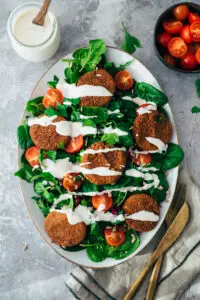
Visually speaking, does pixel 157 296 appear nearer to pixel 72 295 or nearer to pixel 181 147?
pixel 72 295

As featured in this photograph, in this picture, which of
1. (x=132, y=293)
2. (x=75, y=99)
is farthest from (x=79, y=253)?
(x=75, y=99)

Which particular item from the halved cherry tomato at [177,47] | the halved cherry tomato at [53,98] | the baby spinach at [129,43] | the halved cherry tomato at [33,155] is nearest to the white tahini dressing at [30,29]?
the halved cherry tomato at [53,98]

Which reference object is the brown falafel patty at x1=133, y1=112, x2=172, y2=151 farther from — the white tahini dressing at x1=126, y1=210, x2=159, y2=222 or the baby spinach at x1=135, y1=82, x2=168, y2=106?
the white tahini dressing at x1=126, y1=210, x2=159, y2=222

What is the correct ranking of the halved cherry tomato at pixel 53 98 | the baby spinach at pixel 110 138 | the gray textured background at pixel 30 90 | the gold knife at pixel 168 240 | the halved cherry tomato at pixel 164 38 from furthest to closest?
1. the gray textured background at pixel 30 90
2. the halved cherry tomato at pixel 164 38
3. the gold knife at pixel 168 240
4. the halved cherry tomato at pixel 53 98
5. the baby spinach at pixel 110 138

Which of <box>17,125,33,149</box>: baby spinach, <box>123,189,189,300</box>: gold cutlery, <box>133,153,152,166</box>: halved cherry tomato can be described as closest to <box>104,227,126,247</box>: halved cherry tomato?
<box>123,189,189,300</box>: gold cutlery

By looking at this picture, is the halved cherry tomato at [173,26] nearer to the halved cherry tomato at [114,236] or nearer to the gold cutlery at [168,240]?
the gold cutlery at [168,240]

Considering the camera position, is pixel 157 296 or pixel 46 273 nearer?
pixel 157 296
